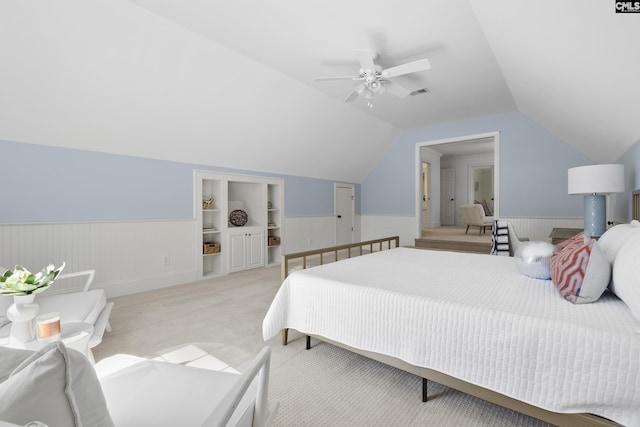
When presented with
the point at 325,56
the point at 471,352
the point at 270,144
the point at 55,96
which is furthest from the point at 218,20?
the point at 471,352

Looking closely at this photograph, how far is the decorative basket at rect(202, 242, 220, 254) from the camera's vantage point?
15.3 feet

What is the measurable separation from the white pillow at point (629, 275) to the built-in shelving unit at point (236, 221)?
14.6ft

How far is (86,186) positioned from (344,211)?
4.97 meters

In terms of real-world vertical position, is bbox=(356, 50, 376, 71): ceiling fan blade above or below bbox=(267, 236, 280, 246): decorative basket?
above

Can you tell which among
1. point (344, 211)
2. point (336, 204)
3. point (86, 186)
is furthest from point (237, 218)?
point (344, 211)

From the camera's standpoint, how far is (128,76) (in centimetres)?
301

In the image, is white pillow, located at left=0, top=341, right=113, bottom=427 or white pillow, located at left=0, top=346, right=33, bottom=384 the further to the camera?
white pillow, located at left=0, top=346, right=33, bottom=384

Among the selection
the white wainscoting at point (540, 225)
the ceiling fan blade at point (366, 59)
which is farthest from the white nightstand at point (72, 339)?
the white wainscoting at point (540, 225)

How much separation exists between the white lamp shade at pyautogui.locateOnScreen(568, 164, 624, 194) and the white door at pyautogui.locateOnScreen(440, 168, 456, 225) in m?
7.14

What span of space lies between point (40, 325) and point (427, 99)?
4.81m

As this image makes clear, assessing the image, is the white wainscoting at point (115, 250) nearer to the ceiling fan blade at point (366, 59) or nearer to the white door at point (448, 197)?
the ceiling fan blade at point (366, 59)

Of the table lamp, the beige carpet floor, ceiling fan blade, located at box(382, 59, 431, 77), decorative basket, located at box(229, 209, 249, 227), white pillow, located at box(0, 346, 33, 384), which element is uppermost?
ceiling fan blade, located at box(382, 59, 431, 77)

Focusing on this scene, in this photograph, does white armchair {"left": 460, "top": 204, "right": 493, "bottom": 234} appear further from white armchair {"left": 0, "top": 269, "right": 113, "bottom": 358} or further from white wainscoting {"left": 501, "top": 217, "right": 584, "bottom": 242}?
white armchair {"left": 0, "top": 269, "right": 113, "bottom": 358}

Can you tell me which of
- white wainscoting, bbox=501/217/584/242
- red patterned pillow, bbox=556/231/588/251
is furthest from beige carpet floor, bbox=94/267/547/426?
white wainscoting, bbox=501/217/584/242
